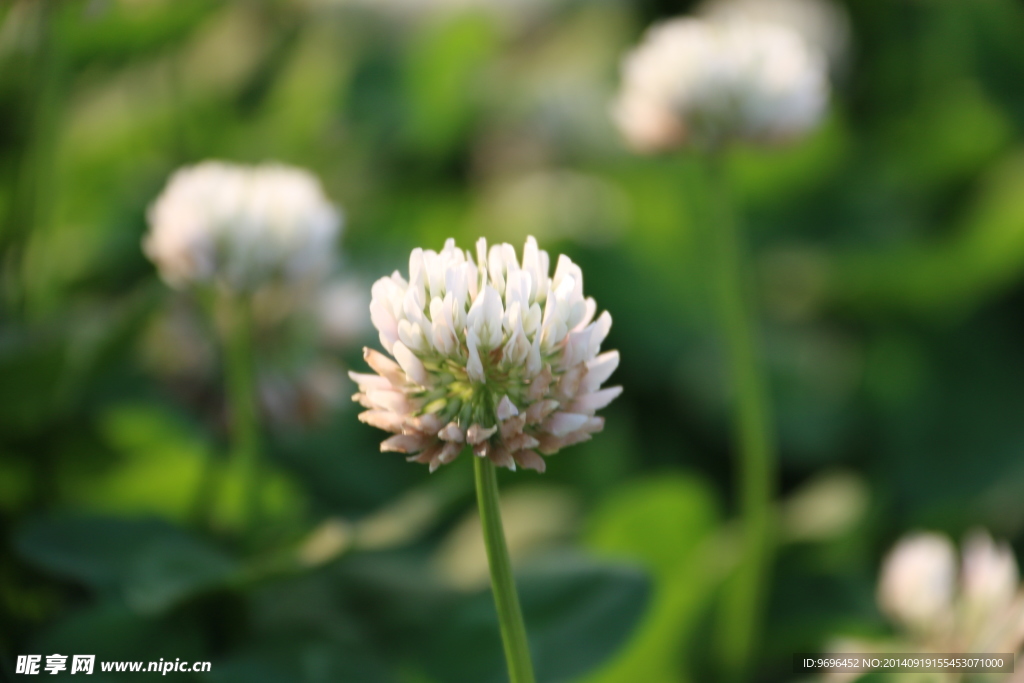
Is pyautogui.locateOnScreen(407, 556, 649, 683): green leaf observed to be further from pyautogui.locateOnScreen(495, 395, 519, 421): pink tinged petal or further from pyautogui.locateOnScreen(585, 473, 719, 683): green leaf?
pyautogui.locateOnScreen(495, 395, 519, 421): pink tinged petal

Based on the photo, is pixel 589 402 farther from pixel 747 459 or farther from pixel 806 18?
pixel 806 18

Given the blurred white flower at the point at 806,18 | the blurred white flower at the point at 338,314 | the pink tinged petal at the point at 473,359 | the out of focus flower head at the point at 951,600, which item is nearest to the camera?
the pink tinged petal at the point at 473,359

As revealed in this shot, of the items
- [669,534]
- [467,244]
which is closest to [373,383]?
[669,534]

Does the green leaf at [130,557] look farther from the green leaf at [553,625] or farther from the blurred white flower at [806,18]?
the blurred white flower at [806,18]

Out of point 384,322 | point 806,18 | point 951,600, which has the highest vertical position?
point 806,18

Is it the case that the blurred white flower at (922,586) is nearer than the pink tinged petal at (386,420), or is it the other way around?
the pink tinged petal at (386,420)

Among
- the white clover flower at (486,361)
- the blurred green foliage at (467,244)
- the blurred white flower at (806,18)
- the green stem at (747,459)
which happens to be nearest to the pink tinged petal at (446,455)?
the white clover flower at (486,361)

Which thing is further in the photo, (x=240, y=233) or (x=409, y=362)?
(x=240, y=233)
